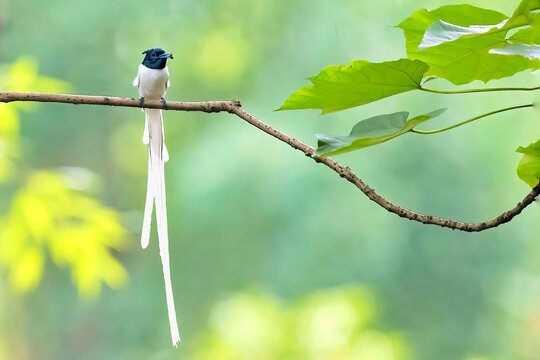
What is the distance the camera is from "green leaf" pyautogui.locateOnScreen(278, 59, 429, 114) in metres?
0.33

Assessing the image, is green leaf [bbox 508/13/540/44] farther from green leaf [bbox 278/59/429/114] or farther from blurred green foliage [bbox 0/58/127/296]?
blurred green foliage [bbox 0/58/127/296]

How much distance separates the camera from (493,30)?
1.03 feet

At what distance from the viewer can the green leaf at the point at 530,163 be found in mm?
408

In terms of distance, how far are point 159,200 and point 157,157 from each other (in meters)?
0.09

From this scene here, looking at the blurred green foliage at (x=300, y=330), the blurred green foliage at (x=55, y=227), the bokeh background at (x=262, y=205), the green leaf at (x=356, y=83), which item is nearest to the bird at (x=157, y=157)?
the green leaf at (x=356, y=83)

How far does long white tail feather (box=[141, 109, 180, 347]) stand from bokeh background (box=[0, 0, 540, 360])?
131cm

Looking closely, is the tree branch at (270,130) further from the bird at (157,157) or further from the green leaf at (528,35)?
the green leaf at (528,35)

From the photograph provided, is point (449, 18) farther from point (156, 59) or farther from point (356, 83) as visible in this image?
point (156, 59)

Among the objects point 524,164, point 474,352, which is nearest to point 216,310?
point 474,352

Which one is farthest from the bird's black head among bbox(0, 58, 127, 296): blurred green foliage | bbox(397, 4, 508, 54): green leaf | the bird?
bbox(0, 58, 127, 296): blurred green foliage

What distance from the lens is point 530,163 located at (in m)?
0.41

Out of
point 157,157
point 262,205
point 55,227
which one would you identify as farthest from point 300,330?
point 157,157

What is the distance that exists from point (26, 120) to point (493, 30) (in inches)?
87.3

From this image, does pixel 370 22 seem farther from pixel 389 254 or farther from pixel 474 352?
pixel 474 352
